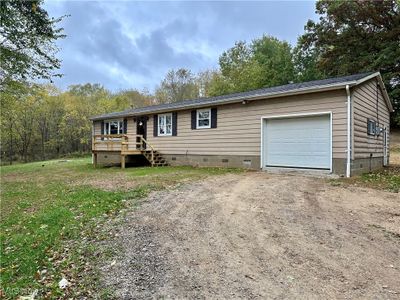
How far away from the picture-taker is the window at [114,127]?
57.8ft

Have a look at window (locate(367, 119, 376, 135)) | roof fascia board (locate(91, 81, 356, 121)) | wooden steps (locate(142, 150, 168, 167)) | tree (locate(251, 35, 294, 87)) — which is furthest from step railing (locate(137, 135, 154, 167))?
tree (locate(251, 35, 294, 87))

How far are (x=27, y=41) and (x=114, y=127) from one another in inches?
294

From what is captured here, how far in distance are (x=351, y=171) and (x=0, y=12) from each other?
1243cm

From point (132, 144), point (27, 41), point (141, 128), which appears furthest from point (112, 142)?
point (27, 41)

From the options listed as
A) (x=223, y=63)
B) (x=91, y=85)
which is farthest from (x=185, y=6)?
(x=91, y=85)

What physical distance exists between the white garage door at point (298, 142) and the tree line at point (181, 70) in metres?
9.61

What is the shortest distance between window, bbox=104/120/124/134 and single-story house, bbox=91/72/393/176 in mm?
2207

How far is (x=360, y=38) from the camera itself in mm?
24859

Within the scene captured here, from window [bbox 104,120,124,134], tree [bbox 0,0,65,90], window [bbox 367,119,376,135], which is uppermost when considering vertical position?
tree [bbox 0,0,65,90]

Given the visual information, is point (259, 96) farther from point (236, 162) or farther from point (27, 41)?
point (27, 41)

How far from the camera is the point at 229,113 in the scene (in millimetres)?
12539

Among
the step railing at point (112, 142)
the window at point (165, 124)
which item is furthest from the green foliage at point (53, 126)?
the window at point (165, 124)

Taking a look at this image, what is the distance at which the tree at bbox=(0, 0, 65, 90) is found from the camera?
1019 centimetres

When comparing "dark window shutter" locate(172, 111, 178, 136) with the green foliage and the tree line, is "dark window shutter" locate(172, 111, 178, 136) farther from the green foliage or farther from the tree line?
the green foliage
